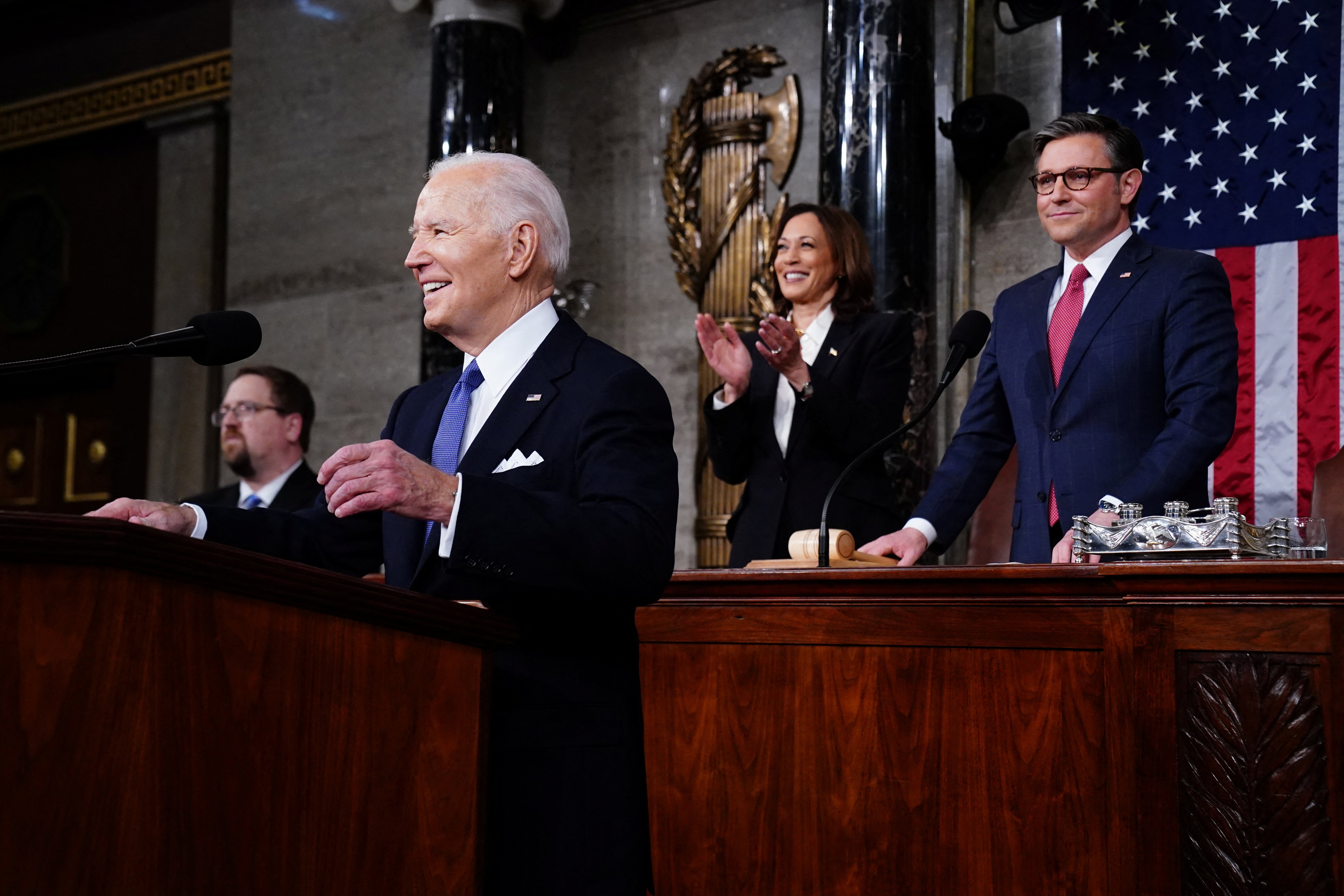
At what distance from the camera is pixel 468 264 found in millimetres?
1946

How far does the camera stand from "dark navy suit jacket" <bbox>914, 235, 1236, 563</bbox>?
263 centimetres

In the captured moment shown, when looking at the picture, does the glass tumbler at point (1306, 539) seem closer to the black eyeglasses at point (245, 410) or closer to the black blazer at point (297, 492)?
the black blazer at point (297, 492)

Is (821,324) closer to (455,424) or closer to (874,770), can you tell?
(874,770)

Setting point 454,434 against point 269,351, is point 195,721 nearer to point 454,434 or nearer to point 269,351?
point 454,434

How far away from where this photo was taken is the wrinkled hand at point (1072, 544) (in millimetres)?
2312

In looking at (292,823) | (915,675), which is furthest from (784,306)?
(292,823)

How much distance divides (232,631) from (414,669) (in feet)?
0.78

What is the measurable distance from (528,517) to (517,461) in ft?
0.87

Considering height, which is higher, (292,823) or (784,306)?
(784,306)

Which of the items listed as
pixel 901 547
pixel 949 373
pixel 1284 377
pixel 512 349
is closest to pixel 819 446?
pixel 901 547

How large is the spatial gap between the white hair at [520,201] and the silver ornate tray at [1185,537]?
944 millimetres

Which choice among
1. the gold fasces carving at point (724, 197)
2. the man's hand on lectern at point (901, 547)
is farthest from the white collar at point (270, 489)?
the man's hand on lectern at point (901, 547)

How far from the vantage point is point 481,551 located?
1.52m

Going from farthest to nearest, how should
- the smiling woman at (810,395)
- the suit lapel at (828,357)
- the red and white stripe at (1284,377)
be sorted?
the red and white stripe at (1284,377), the suit lapel at (828,357), the smiling woman at (810,395)
